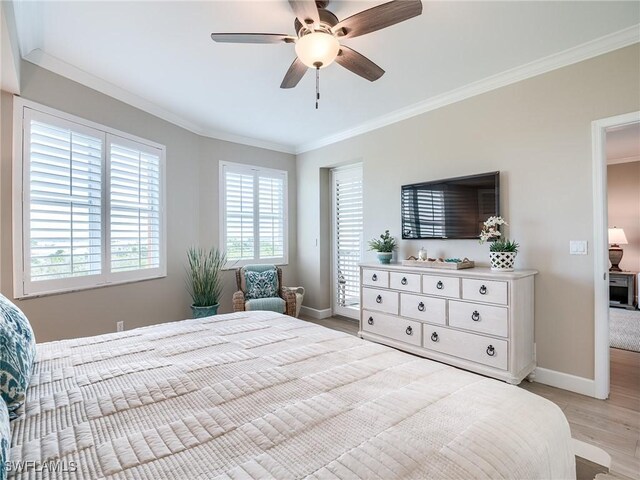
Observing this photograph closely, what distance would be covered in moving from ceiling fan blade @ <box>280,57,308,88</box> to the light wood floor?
295cm

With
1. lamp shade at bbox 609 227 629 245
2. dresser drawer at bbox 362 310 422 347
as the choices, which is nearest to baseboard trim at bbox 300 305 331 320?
dresser drawer at bbox 362 310 422 347

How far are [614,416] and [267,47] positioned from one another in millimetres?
3612

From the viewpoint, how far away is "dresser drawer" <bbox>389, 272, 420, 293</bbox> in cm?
304

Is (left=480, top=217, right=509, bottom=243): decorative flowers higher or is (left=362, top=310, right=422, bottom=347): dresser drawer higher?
(left=480, top=217, right=509, bottom=243): decorative flowers

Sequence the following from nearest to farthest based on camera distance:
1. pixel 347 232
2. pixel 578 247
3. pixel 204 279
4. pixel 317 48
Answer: pixel 317 48 → pixel 578 247 → pixel 204 279 → pixel 347 232

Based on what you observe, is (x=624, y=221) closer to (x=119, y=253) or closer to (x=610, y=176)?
(x=610, y=176)

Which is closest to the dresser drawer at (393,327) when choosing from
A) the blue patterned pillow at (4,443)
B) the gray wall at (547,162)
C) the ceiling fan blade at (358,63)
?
the gray wall at (547,162)

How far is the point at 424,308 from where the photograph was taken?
297 centimetres

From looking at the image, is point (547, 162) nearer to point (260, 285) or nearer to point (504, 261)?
point (504, 261)

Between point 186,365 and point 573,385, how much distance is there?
2932 millimetres

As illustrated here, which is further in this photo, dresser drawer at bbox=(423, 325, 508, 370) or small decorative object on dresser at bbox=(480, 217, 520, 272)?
small decorative object on dresser at bbox=(480, 217, 520, 272)

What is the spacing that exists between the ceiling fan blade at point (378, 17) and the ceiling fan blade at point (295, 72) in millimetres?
340

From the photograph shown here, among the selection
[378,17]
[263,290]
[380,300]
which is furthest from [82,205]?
[380,300]

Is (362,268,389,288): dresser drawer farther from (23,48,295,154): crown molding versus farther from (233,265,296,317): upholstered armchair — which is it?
(23,48,295,154): crown molding
